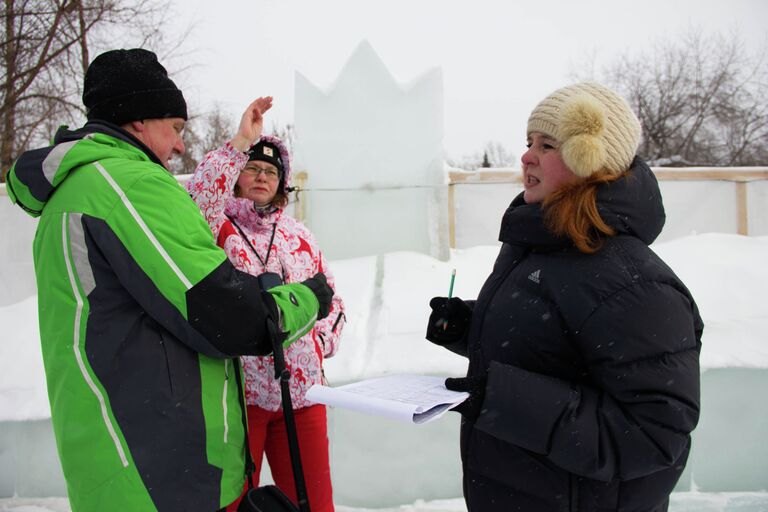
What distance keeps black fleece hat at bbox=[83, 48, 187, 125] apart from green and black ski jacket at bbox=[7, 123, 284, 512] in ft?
0.68

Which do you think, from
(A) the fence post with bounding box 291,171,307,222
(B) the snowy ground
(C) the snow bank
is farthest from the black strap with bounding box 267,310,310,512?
(A) the fence post with bounding box 291,171,307,222

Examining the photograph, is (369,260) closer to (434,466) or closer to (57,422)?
(434,466)

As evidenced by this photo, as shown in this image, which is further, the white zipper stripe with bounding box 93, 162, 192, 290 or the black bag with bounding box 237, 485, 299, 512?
the black bag with bounding box 237, 485, 299, 512

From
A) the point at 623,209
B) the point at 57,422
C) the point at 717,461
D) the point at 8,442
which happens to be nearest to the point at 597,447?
the point at 623,209

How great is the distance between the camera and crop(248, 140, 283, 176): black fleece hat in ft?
8.00

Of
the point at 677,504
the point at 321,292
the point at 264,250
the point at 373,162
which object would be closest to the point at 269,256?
the point at 264,250

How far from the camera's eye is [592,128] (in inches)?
53.2

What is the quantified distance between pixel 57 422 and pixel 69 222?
0.49 metres

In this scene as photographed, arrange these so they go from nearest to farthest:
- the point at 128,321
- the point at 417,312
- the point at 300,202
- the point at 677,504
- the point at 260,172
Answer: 1. the point at 128,321
2. the point at 260,172
3. the point at 677,504
4. the point at 417,312
5. the point at 300,202

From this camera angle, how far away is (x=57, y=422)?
4.47ft

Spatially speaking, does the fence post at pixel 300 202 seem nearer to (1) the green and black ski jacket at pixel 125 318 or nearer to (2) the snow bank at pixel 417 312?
(2) the snow bank at pixel 417 312

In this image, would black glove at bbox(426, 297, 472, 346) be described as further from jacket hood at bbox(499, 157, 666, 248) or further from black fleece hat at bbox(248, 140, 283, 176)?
black fleece hat at bbox(248, 140, 283, 176)

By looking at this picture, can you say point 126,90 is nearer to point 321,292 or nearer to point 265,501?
point 321,292

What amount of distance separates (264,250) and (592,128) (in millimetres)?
1420
